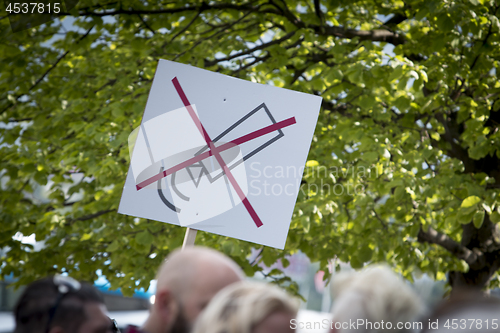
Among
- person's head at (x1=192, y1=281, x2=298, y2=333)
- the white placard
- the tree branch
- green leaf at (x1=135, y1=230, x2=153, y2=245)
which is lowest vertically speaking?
the tree branch

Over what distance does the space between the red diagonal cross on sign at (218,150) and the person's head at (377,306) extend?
1.42 meters

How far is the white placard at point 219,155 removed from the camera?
Result: 245 cm

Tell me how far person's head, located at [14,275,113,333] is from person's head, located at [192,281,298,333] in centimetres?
35

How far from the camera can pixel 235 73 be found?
4727 mm

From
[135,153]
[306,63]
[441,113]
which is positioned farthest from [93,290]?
[441,113]

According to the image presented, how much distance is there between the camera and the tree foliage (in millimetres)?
4234

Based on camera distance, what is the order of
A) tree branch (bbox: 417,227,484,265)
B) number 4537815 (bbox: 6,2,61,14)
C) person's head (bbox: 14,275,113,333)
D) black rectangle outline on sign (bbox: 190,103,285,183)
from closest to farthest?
person's head (bbox: 14,275,113,333)
black rectangle outline on sign (bbox: 190,103,285,183)
number 4537815 (bbox: 6,2,61,14)
tree branch (bbox: 417,227,484,265)

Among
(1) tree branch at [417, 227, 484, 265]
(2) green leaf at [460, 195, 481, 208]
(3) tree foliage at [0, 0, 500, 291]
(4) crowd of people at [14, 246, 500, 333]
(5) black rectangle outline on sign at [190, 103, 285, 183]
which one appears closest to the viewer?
(4) crowd of people at [14, 246, 500, 333]

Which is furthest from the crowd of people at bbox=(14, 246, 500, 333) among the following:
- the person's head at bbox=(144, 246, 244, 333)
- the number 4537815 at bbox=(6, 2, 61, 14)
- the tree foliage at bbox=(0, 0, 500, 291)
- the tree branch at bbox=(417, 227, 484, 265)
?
the tree branch at bbox=(417, 227, 484, 265)

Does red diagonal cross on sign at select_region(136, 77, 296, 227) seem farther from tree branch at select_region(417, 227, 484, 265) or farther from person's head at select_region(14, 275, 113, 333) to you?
tree branch at select_region(417, 227, 484, 265)

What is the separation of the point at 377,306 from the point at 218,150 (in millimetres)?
1612

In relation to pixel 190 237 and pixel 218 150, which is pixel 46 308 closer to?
pixel 190 237

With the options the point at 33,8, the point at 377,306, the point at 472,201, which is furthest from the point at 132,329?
the point at 33,8

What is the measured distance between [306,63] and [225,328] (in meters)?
4.41
